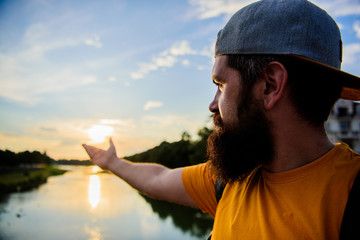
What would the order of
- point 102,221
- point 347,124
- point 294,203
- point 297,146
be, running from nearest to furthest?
point 294,203, point 297,146, point 102,221, point 347,124

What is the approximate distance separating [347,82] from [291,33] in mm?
A: 355

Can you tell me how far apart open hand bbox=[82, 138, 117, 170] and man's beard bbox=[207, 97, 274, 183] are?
0.83 m

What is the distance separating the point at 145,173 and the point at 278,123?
3.15 ft

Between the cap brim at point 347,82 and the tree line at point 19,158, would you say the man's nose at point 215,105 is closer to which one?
the cap brim at point 347,82

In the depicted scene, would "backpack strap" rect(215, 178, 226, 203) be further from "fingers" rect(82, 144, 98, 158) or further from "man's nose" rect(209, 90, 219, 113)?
"fingers" rect(82, 144, 98, 158)

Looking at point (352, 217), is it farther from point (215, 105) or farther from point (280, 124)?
point (215, 105)

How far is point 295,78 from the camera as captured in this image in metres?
1.07

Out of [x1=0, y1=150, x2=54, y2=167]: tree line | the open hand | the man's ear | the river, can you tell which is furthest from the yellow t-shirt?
[x1=0, y1=150, x2=54, y2=167]: tree line

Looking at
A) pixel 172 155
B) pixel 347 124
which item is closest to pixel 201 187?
pixel 347 124

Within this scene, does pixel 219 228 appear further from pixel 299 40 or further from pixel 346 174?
pixel 299 40

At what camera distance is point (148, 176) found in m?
1.72

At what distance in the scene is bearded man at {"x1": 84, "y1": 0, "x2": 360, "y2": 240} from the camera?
931 mm

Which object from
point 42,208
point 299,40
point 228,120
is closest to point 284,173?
point 228,120

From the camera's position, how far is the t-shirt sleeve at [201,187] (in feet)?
4.67
